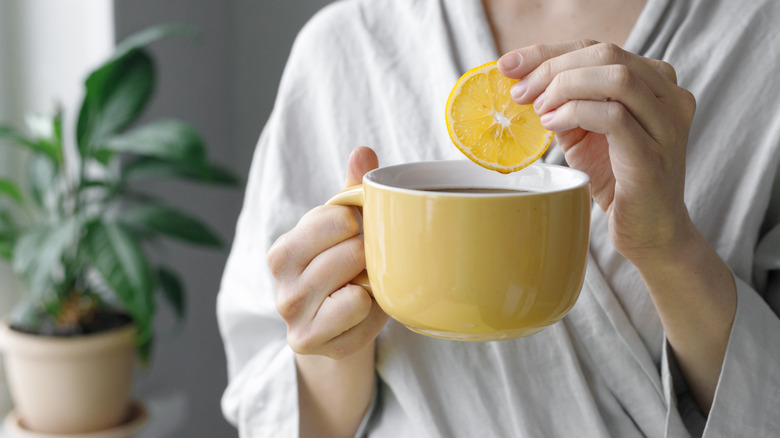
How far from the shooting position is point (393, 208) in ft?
1.85

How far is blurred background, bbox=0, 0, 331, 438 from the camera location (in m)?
1.80

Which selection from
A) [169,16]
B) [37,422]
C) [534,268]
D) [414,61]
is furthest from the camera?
[169,16]

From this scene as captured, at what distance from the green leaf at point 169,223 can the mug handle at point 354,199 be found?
1039mm

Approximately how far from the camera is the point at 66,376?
1.56 metres

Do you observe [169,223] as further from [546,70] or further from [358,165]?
[546,70]

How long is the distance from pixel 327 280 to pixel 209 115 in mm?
1479

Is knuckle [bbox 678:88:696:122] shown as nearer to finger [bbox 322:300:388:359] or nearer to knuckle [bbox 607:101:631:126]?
knuckle [bbox 607:101:631:126]

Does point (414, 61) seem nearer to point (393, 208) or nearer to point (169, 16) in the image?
point (393, 208)

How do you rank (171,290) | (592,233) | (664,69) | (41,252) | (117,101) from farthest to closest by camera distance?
(171,290), (117,101), (41,252), (592,233), (664,69)

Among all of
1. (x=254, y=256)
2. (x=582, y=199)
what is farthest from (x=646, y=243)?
(x=254, y=256)

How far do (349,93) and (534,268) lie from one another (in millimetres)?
557

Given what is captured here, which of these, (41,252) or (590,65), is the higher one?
(590,65)

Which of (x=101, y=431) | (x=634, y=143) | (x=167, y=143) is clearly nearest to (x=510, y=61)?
(x=634, y=143)

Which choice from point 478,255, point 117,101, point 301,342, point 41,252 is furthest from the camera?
point 117,101
